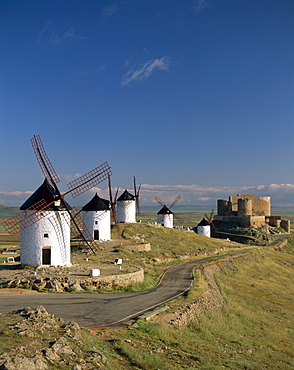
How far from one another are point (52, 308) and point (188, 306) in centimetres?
852

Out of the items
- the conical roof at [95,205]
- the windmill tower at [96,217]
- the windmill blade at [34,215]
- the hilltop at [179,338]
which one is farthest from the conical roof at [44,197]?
the windmill tower at [96,217]

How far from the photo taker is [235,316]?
23.3m

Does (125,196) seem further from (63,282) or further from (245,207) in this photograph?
(63,282)

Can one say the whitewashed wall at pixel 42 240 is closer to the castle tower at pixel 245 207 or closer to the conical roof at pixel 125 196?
the conical roof at pixel 125 196

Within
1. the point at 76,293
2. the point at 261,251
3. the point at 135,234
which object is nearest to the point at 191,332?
the point at 76,293

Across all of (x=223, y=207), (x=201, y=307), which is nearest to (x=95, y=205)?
(x=201, y=307)

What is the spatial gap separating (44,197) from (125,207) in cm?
3325

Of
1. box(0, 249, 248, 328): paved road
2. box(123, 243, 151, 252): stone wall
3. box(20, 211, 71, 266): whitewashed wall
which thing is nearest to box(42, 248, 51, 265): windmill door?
box(20, 211, 71, 266): whitewashed wall

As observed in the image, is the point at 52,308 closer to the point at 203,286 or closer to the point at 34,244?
the point at 34,244

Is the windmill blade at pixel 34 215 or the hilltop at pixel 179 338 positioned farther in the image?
the windmill blade at pixel 34 215

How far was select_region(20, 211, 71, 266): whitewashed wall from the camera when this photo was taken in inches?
1174

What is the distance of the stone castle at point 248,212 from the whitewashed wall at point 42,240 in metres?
63.8

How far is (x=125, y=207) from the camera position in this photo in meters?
63.5

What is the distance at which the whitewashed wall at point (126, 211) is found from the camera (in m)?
63.5
